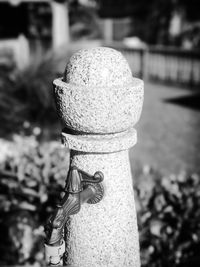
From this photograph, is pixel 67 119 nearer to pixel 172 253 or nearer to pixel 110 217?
pixel 110 217

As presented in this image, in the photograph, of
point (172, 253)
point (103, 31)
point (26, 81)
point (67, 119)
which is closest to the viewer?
point (67, 119)

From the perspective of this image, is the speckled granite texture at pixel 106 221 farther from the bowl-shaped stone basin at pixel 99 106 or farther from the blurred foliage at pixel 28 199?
the blurred foliage at pixel 28 199

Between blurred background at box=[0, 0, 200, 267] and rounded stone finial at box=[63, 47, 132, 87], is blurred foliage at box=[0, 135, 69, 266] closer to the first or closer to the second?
blurred background at box=[0, 0, 200, 267]

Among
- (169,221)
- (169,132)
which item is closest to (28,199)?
(169,221)

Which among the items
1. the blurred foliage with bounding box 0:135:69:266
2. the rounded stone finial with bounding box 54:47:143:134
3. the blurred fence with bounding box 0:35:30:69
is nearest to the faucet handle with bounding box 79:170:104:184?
the rounded stone finial with bounding box 54:47:143:134

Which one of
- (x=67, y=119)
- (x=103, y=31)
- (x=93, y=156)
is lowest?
(x=103, y=31)

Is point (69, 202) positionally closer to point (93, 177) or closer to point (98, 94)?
point (93, 177)

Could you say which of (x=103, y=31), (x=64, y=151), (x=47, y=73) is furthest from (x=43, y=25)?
(x=64, y=151)
